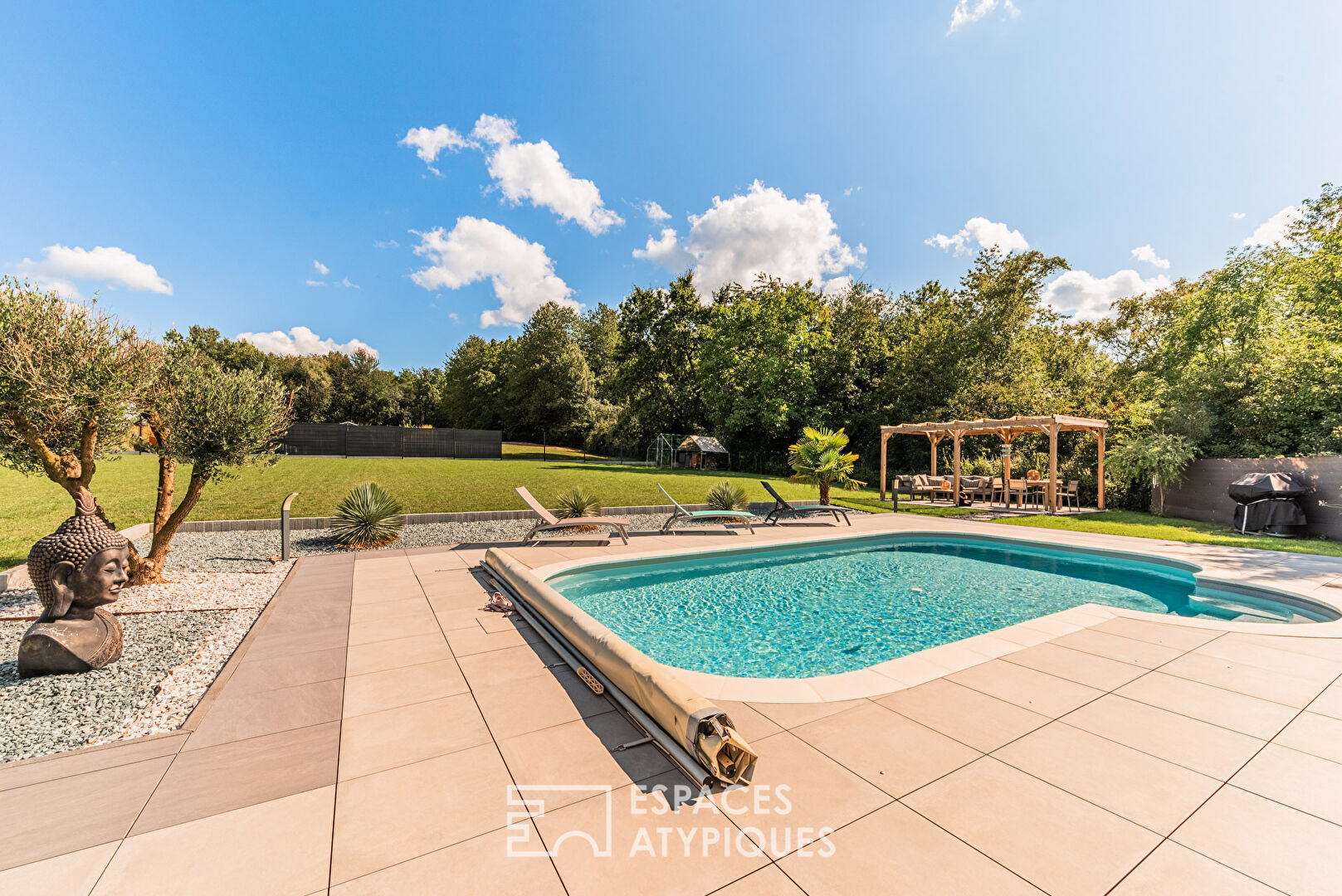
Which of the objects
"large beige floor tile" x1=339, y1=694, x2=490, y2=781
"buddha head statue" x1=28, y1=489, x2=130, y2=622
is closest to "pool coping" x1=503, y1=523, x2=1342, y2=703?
"large beige floor tile" x1=339, y1=694, x2=490, y2=781

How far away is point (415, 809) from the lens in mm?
2098

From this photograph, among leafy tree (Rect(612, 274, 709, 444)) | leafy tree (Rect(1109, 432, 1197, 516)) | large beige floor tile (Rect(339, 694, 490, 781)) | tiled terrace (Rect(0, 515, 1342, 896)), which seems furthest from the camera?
leafy tree (Rect(612, 274, 709, 444))

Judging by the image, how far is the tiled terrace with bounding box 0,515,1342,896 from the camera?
1.76 m

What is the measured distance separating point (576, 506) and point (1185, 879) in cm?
950

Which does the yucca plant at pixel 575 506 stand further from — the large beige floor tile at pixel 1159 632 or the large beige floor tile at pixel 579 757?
the large beige floor tile at pixel 1159 632

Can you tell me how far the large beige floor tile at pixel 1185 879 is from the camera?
1.71 m

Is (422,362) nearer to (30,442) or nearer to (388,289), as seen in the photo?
(388,289)

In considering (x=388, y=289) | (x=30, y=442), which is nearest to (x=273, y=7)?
(x=30, y=442)

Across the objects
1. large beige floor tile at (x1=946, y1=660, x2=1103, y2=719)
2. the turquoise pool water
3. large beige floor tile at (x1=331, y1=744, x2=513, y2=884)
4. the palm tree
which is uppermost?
the palm tree

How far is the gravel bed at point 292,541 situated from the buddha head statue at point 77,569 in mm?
3323

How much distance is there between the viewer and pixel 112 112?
40.8 ft

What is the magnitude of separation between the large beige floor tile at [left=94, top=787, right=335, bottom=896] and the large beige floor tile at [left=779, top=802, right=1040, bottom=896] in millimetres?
1706

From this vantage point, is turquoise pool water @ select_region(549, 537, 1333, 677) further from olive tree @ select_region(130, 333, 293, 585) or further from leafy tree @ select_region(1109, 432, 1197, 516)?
leafy tree @ select_region(1109, 432, 1197, 516)

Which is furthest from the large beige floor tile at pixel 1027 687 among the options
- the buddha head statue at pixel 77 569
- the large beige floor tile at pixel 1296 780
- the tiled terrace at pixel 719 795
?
the buddha head statue at pixel 77 569
